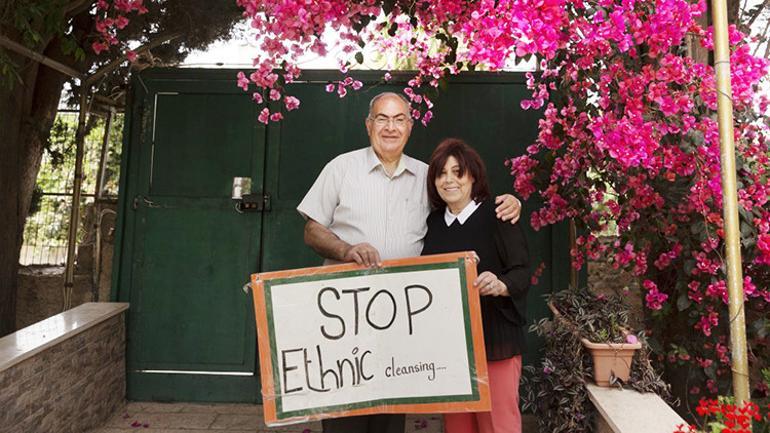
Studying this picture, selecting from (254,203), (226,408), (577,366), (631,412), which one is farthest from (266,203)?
(631,412)

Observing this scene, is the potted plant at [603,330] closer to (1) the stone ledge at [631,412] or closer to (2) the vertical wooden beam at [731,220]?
(1) the stone ledge at [631,412]

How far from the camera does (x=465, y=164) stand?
1914mm

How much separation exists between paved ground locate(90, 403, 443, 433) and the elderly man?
1227mm

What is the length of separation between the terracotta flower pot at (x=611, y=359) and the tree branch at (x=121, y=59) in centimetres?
344

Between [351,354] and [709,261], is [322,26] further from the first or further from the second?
[709,261]

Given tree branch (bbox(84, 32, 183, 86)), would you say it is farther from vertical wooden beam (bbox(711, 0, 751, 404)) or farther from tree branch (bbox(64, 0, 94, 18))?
vertical wooden beam (bbox(711, 0, 751, 404))

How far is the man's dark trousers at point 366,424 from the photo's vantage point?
2.10 m

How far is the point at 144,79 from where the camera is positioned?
3.58 metres

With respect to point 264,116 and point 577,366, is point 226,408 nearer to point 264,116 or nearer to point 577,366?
point 264,116

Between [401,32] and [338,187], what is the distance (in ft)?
5.92

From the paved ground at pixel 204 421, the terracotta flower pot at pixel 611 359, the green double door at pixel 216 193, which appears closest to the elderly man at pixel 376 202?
the terracotta flower pot at pixel 611 359

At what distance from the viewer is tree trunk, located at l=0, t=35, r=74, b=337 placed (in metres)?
3.44

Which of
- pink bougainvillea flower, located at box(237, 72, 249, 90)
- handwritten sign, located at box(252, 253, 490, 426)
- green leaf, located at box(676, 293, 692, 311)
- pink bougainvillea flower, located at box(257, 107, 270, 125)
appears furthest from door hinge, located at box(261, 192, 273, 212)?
→ green leaf, located at box(676, 293, 692, 311)

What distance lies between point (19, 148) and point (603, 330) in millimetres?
3961
